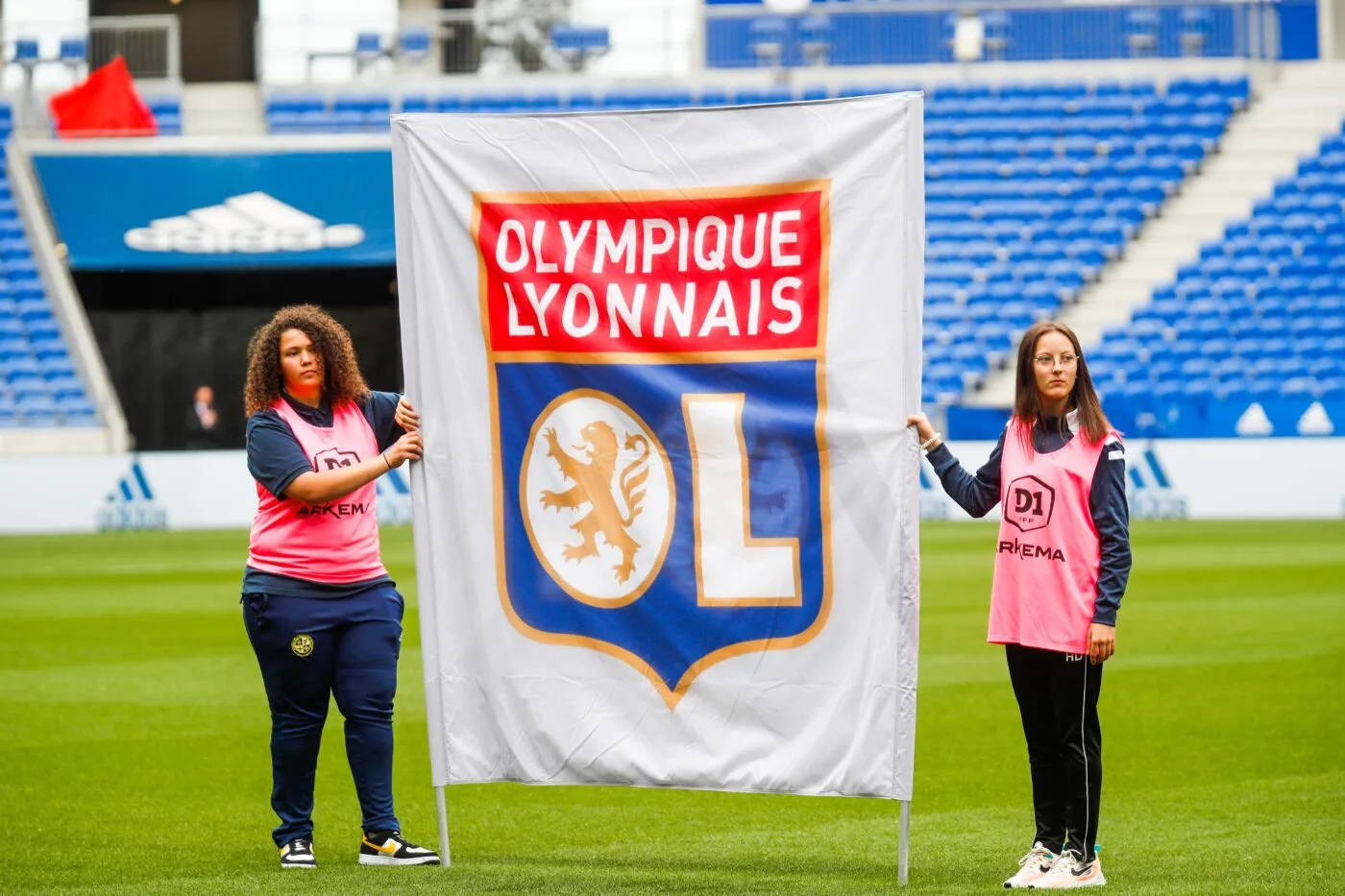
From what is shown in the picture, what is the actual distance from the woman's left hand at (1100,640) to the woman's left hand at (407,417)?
7.40ft

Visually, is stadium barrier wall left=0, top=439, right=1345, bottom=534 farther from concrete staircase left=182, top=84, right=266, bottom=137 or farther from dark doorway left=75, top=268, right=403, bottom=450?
concrete staircase left=182, top=84, right=266, bottom=137

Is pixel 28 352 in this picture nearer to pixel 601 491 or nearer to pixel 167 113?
pixel 167 113

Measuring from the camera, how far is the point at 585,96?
106 ft

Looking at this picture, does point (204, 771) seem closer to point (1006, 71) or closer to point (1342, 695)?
point (1342, 695)

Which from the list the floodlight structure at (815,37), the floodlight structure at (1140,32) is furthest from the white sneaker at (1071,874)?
the floodlight structure at (1140,32)

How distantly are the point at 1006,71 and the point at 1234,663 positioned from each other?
23.7 m

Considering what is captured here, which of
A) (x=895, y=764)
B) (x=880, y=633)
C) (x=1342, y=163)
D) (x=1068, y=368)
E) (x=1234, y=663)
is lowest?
(x=1234, y=663)

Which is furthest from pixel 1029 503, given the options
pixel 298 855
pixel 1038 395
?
pixel 298 855

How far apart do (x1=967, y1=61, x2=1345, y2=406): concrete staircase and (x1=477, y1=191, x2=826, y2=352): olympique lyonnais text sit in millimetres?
23360

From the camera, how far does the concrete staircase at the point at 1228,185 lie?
29.9 meters

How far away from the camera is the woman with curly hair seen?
19.0ft

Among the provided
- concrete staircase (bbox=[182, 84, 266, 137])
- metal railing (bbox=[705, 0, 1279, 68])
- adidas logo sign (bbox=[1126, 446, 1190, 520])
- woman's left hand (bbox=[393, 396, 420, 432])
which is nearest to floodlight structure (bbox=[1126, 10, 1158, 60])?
metal railing (bbox=[705, 0, 1279, 68])

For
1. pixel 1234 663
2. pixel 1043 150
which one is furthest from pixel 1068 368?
pixel 1043 150

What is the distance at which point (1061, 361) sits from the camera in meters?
5.43
